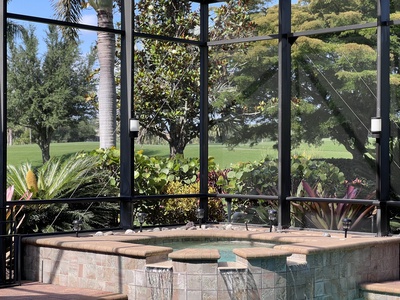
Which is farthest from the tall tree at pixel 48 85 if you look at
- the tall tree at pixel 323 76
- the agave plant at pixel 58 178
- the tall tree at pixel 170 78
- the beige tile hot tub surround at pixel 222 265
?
the beige tile hot tub surround at pixel 222 265

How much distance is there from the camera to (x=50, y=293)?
9.01 meters

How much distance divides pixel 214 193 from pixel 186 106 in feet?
5.08

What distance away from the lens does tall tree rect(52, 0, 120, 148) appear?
42.4 ft

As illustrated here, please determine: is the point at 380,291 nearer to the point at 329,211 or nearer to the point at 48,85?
the point at 329,211

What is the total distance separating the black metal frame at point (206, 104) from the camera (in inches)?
396

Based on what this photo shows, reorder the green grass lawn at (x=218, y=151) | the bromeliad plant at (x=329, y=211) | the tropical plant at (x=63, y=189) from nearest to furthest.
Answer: the bromeliad plant at (x=329, y=211)
the tropical plant at (x=63, y=189)
the green grass lawn at (x=218, y=151)

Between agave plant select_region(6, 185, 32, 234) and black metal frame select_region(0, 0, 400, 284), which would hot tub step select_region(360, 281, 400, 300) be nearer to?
black metal frame select_region(0, 0, 400, 284)

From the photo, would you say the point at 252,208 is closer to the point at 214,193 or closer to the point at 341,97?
the point at 214,193

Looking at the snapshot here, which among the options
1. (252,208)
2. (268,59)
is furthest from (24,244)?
(268,59)

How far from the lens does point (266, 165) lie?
12.4 metres

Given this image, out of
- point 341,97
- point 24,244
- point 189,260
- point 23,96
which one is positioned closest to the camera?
point 189,260

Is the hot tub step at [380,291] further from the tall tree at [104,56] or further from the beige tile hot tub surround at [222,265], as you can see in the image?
the tall tree at [104,56]

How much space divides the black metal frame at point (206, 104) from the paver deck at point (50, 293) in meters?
0.56

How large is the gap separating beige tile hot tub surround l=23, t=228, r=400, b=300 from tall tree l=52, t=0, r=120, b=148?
2772 mm
